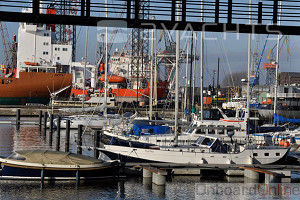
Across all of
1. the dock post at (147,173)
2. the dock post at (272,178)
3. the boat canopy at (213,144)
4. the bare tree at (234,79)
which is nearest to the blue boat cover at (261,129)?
the boat canopy at (213,144)

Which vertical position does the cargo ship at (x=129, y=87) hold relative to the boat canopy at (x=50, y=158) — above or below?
above

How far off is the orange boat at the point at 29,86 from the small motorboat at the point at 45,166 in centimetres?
6592

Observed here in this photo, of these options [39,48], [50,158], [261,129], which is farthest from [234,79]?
[50,158]

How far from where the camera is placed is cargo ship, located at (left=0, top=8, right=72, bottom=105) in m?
91.1

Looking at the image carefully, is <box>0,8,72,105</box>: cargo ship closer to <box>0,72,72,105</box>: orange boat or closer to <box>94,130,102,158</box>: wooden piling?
<box>0,72,72,105</box>: orange boat

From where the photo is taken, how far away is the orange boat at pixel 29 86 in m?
90.8

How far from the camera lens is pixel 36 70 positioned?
9544cm

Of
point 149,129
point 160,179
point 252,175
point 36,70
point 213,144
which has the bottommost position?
point 252,175

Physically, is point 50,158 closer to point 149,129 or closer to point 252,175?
point 252,175

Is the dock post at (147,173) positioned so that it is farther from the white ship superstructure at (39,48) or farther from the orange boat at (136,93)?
the white ship superstructure at (39,48)

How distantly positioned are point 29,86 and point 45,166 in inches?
2691

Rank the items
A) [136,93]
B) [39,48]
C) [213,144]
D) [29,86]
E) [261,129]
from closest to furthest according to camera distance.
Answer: [213,144] → [261,129] → [29,86] → [136,93] → [39,48]

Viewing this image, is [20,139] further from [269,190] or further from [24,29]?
[24,29]

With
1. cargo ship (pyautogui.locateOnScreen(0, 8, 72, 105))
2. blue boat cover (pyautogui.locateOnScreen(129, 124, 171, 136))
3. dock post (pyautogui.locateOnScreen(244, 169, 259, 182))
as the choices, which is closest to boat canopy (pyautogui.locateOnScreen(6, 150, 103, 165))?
dock post (pyautogui.locateOnScreen(244, 169, 259, 182))
